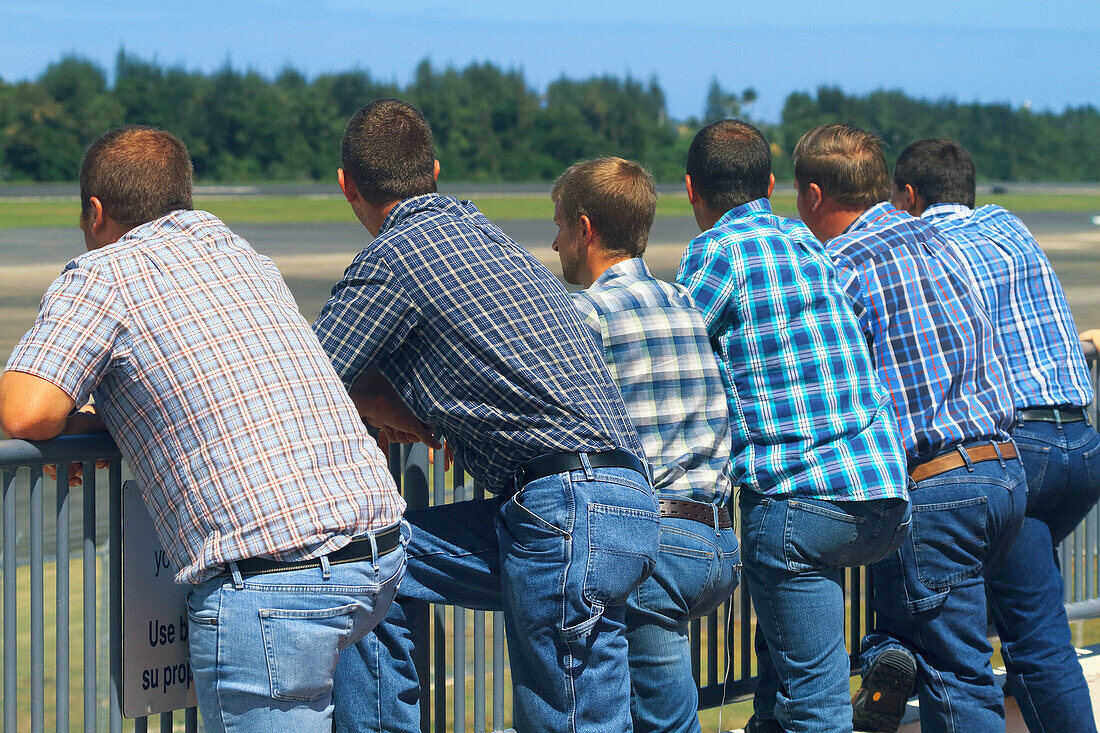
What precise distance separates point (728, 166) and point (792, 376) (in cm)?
67

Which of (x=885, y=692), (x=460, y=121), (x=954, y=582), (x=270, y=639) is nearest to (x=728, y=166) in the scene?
(x=954, y=582)

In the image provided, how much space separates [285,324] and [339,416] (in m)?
0.23

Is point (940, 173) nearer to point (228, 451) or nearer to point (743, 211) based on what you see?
point (743, 211)

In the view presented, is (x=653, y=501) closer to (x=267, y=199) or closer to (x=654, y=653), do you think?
(x=654, y=653)

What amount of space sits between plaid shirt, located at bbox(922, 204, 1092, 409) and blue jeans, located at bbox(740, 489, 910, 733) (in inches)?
40.5

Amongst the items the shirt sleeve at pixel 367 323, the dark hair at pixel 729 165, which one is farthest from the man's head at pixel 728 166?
the shirt sleeve at pixel 367 323

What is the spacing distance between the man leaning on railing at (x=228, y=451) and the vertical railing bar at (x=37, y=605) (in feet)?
1.04

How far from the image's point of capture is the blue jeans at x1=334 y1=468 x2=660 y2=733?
9.02 feet

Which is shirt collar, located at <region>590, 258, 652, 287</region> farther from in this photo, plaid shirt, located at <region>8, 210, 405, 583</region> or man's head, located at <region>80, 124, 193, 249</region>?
man's head, located at <region>80, 124, 193, 249</region>

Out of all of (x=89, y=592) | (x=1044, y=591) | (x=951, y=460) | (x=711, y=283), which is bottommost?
(x=1044, y=591)

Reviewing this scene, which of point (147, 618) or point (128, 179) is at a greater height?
point (128, 179)

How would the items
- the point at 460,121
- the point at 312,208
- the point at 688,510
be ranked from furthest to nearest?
the point at 460,121
the point at 312,208
the point at 688,510

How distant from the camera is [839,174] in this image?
3863 millimetres

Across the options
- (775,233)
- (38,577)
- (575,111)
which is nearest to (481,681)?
(38,577)
